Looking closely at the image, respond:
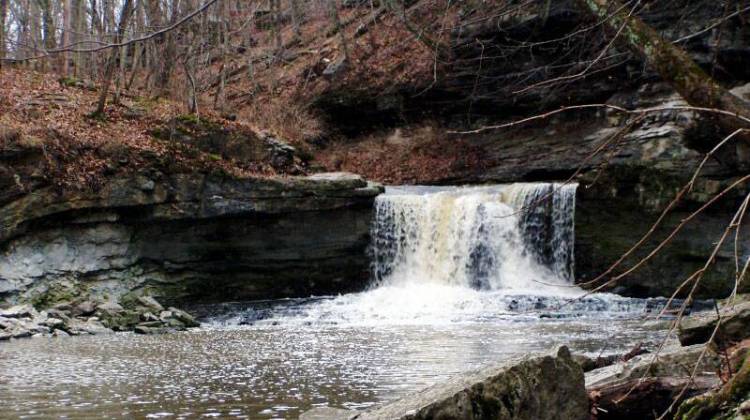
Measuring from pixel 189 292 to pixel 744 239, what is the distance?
11.4 metres

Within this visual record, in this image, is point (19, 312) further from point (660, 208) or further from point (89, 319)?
point (660, 208)

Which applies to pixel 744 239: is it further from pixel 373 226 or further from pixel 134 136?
pixel 134 136

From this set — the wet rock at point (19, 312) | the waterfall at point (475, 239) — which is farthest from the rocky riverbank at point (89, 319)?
the waterfall at point (475, 239)

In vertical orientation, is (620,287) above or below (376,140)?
below

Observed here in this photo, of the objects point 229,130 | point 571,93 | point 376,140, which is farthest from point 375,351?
point 376,140

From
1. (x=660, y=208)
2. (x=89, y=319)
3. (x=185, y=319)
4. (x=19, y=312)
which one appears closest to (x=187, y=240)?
(x=185, y=319)

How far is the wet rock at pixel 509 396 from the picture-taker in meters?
3.85

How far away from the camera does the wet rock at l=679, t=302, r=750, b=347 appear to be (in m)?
5.03

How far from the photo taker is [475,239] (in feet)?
55.4

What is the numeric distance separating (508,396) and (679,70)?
1.89m

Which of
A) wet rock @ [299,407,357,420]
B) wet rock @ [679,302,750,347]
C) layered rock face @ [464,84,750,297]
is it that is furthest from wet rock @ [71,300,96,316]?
wet rock @ [679,302,750,347]

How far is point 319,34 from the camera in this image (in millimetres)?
28188

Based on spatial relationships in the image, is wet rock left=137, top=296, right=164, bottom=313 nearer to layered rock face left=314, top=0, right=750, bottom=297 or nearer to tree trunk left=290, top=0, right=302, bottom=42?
layered rock face left=314, top=0, right=750, bottom=297

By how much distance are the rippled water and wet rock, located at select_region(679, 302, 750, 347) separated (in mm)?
1390
